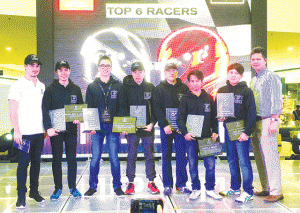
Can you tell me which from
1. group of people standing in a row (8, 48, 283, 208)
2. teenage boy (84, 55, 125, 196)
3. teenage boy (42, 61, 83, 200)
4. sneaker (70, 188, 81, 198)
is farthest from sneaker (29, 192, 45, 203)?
teenage boy (84, 55, 125, 196)

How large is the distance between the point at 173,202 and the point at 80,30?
157 inches

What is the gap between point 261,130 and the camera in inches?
131

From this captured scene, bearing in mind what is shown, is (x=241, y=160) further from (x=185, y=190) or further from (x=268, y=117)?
(x=185, y=190)

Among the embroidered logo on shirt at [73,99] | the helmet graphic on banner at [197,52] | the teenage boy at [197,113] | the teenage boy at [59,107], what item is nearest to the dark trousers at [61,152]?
the teenage boy at [59,107]

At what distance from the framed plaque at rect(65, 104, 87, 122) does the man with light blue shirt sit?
A: 2.14 metres

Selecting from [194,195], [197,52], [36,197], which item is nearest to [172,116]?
[194,195]

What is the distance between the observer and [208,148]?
3.19 metres

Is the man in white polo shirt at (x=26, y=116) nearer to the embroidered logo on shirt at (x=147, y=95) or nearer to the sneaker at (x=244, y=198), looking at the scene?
the embroidered logo on shirt at (x=147, y=95)

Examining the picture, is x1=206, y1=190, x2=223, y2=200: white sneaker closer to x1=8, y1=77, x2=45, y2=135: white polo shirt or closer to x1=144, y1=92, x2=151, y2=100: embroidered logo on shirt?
x1=144, y1=92, x2=151, y2=100: embroidered logo on shirt

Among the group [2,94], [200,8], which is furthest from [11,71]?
[200,8]

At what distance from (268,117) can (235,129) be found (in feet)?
1.49

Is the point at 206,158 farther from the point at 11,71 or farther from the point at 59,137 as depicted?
the point at 11,71

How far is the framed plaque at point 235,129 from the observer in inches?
125

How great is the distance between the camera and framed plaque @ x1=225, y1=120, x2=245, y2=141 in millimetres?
3168
